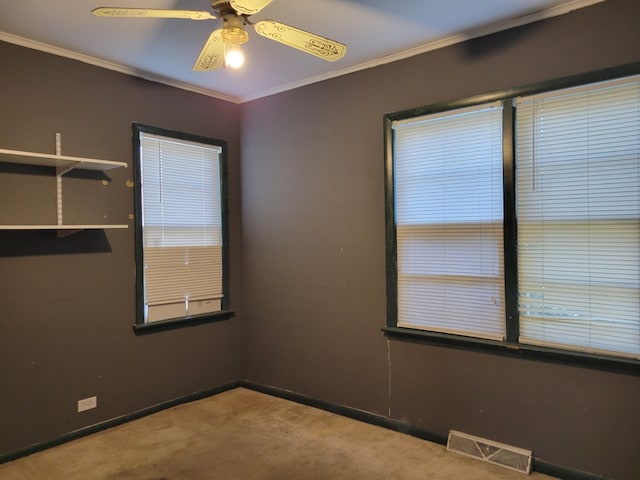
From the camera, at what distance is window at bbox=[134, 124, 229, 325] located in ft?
11.6

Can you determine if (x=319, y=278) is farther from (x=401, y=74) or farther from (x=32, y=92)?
(x=32, y=92)

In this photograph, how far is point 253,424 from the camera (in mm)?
3395

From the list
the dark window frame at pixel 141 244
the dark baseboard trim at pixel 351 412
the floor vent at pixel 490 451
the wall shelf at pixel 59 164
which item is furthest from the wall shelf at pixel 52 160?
the floor vent at pixel 490 451


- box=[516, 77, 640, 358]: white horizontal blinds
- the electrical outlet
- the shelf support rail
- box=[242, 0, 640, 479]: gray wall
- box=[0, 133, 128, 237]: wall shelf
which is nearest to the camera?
box=[516, 77, 640, 358]: white horizontal blinds

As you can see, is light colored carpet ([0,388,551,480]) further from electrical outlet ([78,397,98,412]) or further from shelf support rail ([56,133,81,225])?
shelf support rail ([56,133,81,225])

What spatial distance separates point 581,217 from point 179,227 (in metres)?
2.93

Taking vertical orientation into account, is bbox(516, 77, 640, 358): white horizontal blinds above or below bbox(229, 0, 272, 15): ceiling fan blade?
below

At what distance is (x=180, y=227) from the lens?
3.77 meters

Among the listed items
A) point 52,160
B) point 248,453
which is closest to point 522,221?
point 248,453

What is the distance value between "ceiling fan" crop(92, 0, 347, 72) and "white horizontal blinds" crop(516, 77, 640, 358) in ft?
4.48

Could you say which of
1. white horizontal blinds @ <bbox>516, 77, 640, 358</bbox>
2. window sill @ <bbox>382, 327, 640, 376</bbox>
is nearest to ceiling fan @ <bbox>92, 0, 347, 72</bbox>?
white horizontal blinds @ <bbox>516, 77, 640, 358</bbox>

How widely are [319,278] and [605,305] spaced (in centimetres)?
199

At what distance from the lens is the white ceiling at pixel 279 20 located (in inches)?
97.8

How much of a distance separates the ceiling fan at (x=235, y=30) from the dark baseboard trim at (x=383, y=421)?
Result: 2506 millimetres
